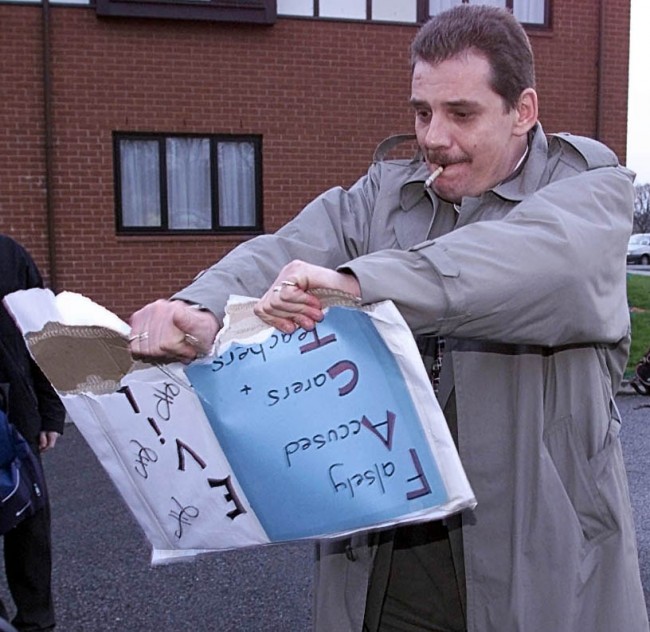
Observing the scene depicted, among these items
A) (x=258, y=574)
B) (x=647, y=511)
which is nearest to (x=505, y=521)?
(x=258, y=574)

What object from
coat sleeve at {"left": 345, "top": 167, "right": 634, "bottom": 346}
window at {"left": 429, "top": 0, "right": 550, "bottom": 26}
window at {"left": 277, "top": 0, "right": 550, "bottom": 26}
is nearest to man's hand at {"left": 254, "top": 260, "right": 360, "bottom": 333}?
coat sleeve at {"left": 345, "top": 167, "right": 634, "bottom": 346}

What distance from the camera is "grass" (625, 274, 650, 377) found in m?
11.4

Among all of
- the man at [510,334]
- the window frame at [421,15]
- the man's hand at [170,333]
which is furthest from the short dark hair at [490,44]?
the window frame at [421,15]

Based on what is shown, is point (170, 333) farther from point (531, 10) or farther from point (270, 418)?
point (531, 10)

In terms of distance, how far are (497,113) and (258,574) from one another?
11.9 feet

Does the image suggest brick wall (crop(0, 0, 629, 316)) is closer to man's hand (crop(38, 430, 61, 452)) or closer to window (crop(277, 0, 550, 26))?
window (crop(277, 0, 550, 26))

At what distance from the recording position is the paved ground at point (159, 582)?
4.16 m

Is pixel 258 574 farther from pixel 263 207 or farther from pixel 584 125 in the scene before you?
pixel 584 125

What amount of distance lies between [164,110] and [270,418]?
9795 mm

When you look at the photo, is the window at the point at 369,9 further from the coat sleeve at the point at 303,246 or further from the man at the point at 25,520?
the coat sleeve at the point at 303,246

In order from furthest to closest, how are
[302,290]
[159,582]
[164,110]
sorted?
[164,110] → [159,582] → [302,290]

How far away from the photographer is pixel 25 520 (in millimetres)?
3689

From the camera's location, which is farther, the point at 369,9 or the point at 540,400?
the point at 369,9

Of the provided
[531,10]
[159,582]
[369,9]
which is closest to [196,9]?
[369,9]
